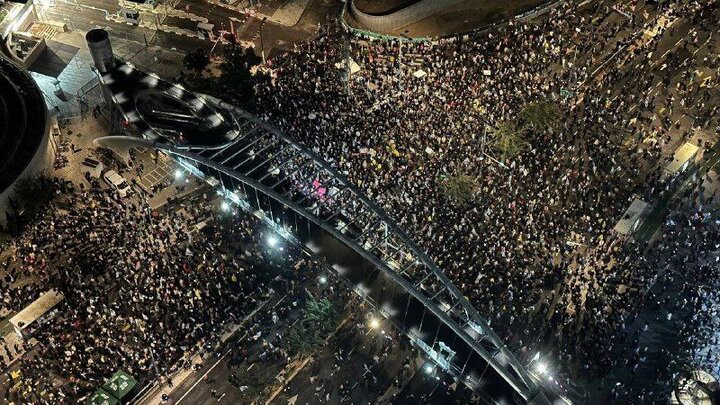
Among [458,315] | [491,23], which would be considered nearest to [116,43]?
[491,23]

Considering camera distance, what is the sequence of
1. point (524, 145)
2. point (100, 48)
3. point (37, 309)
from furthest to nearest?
point (524, 145)
point (100, 48)
point (37, 309)

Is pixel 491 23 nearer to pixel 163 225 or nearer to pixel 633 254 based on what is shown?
pixel 633 254

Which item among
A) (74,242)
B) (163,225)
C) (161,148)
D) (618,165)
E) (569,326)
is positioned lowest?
(74,242)

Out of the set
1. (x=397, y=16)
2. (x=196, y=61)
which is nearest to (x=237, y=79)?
(x=196, y=61)

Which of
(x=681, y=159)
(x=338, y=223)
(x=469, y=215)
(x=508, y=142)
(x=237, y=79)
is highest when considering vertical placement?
(x=681, y=159)

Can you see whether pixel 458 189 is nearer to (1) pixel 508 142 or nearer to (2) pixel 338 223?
(1) pixel 508 142

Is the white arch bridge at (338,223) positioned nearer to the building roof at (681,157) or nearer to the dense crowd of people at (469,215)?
the dense crowd of people at (469,215)
